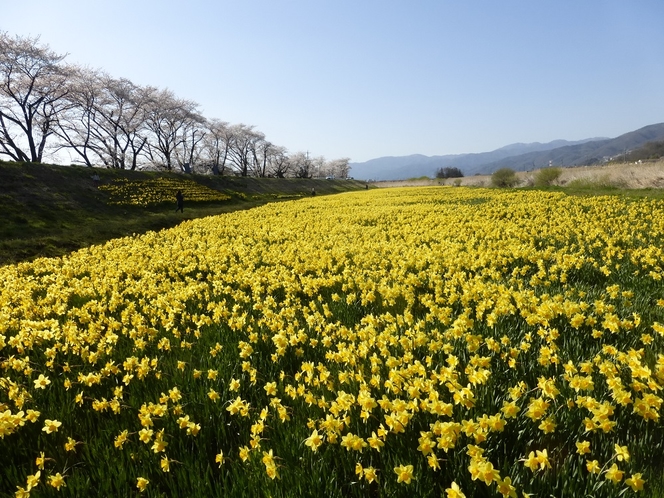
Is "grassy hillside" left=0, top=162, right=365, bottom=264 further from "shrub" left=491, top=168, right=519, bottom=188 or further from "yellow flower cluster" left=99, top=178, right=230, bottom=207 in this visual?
"shrub" left=491, top=168, right=519, bottom=188

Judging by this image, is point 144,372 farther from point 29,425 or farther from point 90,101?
point 90,101

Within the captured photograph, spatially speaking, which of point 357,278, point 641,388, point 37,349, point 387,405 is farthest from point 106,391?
point 641,388

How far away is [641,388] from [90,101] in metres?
62.8

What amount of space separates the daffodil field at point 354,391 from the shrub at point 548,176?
1259 inches

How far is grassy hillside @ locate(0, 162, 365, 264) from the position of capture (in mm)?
16375

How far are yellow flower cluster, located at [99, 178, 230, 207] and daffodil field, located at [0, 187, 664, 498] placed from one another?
27.3 m

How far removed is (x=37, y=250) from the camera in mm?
14008

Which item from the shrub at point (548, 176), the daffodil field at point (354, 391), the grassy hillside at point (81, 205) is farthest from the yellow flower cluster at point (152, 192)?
the shrub at point (548, 176)

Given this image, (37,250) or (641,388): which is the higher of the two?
(37,250)

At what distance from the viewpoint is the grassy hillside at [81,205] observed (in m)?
16.4

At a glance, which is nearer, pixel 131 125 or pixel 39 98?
pixel 39 98

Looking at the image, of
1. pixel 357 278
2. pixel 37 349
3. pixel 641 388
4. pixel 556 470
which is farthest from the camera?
pixel 357 278

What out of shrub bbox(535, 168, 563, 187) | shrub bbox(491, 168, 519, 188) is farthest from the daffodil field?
shrub bbox(491, 168, 519, 188)

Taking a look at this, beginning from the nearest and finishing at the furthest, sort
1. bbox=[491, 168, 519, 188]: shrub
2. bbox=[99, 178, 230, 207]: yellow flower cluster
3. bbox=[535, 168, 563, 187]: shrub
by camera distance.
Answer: bbox=[99, 178, 230, 207]: yellow flower cluster < bbox=[535, 168, 563, 187]: shrub < bbox=[491, 168, 519, 188]: shrub
